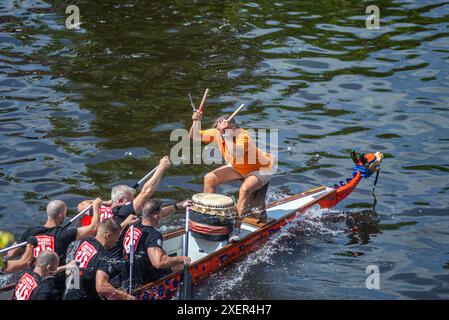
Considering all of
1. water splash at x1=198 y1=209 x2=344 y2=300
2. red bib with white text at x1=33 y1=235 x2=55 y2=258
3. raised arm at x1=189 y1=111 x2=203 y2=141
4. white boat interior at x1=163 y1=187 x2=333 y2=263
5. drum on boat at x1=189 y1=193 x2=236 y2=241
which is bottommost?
water splash at x1=198 y1=209 x2=344 y2=300

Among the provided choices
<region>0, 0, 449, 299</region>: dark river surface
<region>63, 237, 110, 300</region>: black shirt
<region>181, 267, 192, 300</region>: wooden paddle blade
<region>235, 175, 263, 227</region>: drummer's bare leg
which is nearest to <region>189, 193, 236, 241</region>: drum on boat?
<region>235, 175, 263, 227</region>: drummer's bare leg

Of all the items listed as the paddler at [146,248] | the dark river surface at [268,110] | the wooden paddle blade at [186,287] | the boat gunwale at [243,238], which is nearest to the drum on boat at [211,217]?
the boat gunwale at [243,238]

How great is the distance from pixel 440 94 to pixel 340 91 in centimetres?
287

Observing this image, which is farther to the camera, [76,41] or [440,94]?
[76,41]

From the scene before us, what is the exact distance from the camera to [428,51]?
24281 millimetres

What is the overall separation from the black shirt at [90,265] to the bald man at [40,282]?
63 cm

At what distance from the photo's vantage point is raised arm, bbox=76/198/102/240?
40.9 feet

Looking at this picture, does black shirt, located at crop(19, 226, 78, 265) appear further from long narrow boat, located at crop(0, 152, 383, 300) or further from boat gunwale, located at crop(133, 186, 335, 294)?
boat gunwale, located at crop(133, 186, 335, 294)

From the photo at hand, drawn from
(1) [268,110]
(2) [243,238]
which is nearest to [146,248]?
(2) [243,238]

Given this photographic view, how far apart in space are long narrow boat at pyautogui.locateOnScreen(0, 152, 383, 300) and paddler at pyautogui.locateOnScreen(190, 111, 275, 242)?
0.36 m

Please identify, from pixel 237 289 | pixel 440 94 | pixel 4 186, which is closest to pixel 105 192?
pixel 4 186

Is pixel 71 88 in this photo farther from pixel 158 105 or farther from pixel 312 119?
pixel 312 119
